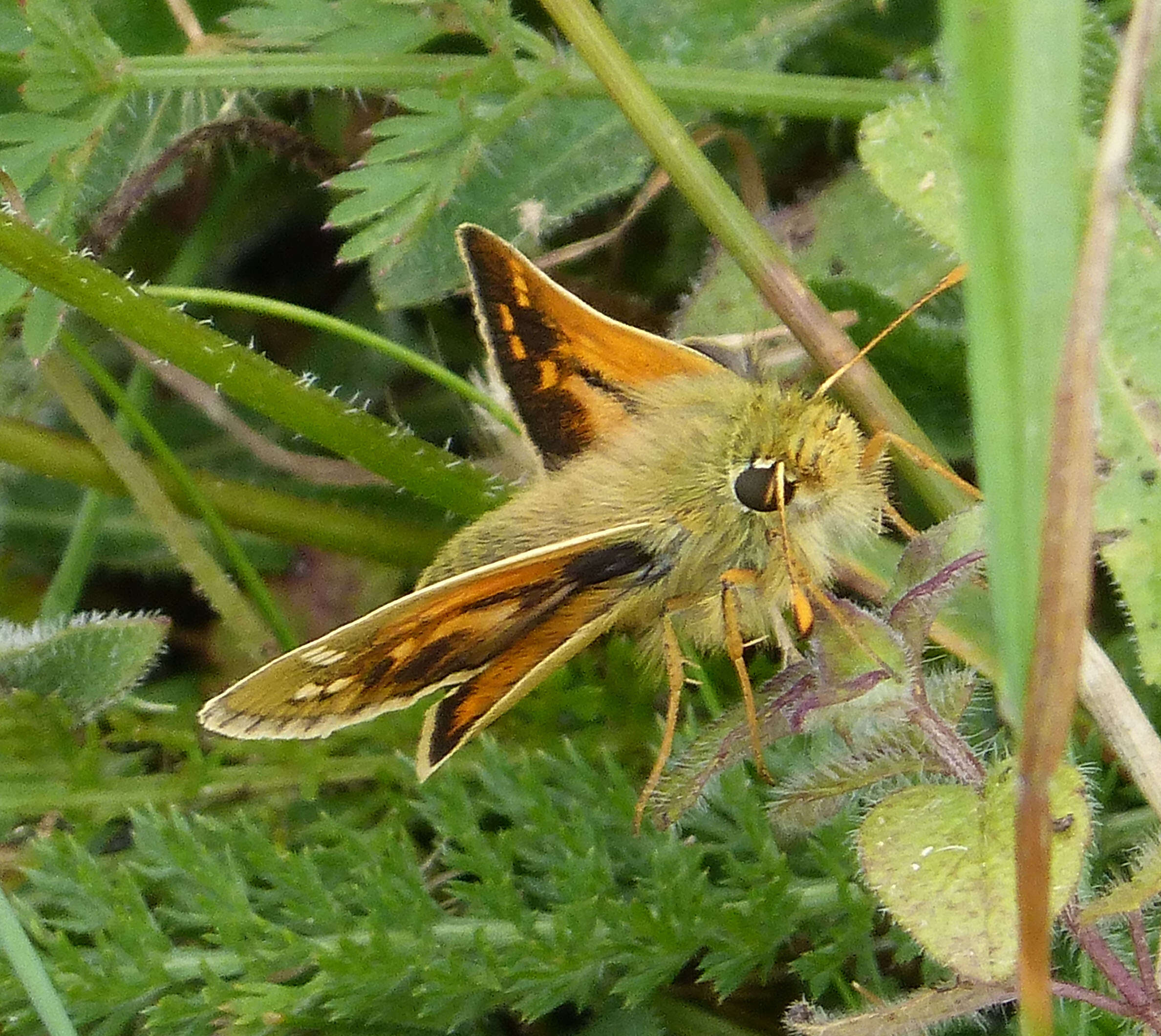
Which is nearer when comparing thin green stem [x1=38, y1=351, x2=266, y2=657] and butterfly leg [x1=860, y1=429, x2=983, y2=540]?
butterfly leg [x1=860, y1=429, x2=983, y2=540]

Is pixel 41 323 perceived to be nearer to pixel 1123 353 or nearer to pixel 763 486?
pixel 763 486

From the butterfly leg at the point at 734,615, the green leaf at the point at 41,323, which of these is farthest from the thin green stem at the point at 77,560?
the butterfly leg at the point at 734,615

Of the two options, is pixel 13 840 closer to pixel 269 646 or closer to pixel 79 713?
pixel 79 713

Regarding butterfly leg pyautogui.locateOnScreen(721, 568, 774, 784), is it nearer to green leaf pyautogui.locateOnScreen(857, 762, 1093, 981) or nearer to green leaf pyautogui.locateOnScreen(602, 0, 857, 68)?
green leaf pyautogui.locateOnScreen(857, 762, 1093, 981)

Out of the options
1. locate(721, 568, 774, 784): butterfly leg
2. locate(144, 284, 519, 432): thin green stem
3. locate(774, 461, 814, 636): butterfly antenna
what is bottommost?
locate(721, 568, 774, 784): butterfly leg

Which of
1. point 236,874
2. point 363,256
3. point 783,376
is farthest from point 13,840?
point 783,376

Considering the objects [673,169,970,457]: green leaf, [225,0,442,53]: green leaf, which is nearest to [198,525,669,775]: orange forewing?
[673,169,970,457]: green leaf

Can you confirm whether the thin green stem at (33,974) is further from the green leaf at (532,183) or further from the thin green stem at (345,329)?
the green leaf at (532,183)
